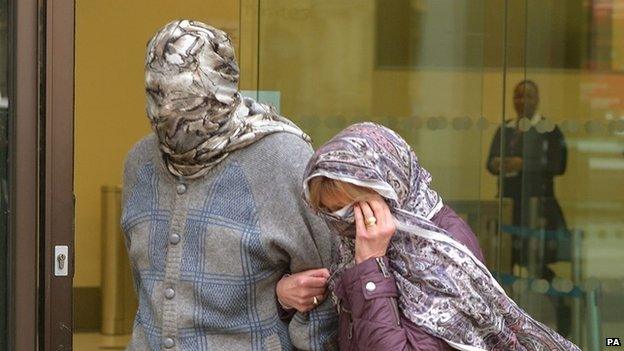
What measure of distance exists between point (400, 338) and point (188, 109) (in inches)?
29.1

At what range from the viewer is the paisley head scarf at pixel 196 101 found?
3387 millimetres

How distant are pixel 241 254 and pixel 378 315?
443 mm

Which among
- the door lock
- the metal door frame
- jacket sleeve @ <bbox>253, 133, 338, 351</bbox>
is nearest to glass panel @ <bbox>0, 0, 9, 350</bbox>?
the metal door frame

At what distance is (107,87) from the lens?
5.00 metres

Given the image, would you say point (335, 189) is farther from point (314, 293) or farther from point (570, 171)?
point (570, 171)

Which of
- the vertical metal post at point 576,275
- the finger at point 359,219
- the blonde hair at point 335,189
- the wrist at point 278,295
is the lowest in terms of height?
the vertical metal post at point 576,275

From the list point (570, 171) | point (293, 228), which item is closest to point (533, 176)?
point (570, 171)

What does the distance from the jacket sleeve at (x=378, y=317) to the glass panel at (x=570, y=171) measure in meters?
2.19

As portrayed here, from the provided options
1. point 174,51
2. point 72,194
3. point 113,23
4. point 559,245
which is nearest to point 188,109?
point 174,51

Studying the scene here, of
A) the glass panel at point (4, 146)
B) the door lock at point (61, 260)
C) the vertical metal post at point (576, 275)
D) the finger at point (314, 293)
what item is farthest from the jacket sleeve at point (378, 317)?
the vertical metal post at point (576, 275)

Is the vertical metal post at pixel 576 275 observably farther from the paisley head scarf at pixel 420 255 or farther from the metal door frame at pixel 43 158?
the paisley head scarf at pixel 420 255

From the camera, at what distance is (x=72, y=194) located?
447 centimetres

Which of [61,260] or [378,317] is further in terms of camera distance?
[61,260]

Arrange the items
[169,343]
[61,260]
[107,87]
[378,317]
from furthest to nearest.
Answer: [107,87], [61,260], [169,343], [378,317]
